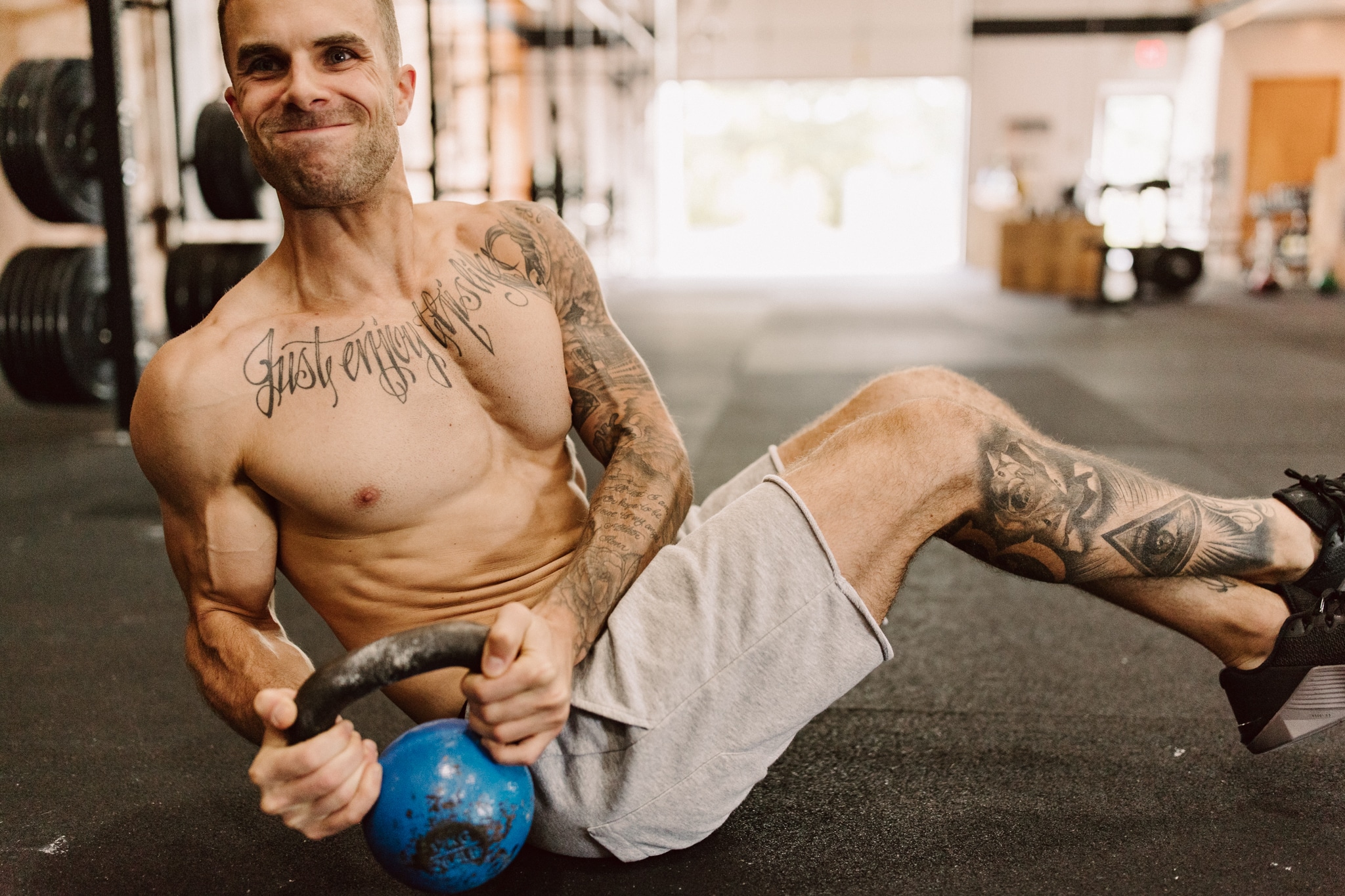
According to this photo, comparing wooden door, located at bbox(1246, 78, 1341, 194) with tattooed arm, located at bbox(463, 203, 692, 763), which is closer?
tattooed arm, located at bbox(463, 203, 692, 763)

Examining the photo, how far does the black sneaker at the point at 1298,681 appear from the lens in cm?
118

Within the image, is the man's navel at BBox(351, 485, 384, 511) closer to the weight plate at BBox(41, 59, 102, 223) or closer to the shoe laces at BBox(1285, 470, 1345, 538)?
the shoe laces at BBox(1285, 470, 1345, 538)

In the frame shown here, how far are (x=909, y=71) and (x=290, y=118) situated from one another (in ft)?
40.9

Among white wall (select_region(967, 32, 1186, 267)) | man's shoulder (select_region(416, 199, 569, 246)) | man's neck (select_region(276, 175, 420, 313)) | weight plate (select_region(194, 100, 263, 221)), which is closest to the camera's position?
man's neck (select_region(276, 175, 420, 313))

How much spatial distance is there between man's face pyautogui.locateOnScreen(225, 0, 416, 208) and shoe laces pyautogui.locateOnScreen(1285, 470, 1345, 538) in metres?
1.05

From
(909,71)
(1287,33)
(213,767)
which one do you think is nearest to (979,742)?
(213,767)

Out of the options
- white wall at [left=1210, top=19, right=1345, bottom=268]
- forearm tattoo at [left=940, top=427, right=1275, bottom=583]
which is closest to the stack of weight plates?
forearm tattoo at [left=940, top=427, right=1275, bottom=583]

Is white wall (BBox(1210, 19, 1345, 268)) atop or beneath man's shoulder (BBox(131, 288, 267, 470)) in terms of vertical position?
atop

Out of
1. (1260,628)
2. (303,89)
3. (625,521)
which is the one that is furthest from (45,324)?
(1260,628)

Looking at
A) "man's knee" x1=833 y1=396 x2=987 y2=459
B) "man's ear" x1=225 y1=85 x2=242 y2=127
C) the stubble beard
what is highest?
"man's ear" x1=225 y1=85 x2=242 y2=127

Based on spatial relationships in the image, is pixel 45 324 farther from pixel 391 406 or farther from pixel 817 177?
pixel 817 177

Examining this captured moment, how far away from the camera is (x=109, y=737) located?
1.54 metres

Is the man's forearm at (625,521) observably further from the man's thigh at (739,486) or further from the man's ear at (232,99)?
the man's ear at (232,99)

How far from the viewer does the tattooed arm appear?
898 millimetres
